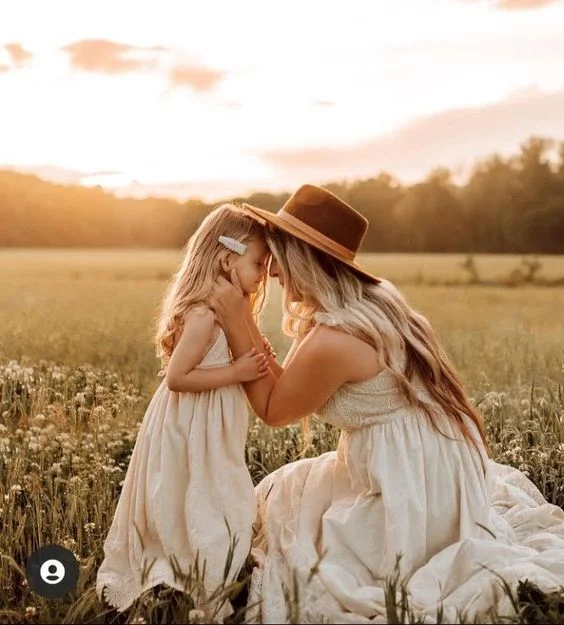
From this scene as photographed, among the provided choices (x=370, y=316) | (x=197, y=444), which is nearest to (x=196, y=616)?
(x=197, y=444)

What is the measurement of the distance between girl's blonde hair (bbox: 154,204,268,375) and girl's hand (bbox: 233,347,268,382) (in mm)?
232

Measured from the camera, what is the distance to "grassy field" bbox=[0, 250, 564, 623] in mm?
4102

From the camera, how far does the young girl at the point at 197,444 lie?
3.36 meters

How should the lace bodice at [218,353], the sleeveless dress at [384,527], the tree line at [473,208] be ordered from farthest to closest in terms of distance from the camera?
the tree line at [473,208] < the lace bodice at [218,353] < the sleeveless dress at [384,527]

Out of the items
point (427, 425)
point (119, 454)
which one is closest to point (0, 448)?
point (119, 454)

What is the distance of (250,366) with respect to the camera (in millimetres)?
3371

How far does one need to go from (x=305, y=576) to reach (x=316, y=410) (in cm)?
58

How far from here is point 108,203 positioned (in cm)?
1046

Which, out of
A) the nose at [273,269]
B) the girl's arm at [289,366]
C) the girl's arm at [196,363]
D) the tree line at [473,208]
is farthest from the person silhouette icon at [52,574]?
the tree line at [473,208]

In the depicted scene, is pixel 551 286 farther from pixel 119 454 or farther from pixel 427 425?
pixel 427 425

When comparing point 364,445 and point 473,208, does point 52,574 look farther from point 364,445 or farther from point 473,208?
point 473,208

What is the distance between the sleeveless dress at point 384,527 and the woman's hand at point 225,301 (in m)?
0.48

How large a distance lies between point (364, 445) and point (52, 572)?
1.18 metres

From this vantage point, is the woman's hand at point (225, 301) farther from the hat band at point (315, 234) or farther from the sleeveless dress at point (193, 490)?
the hat band at point (315, 234)
